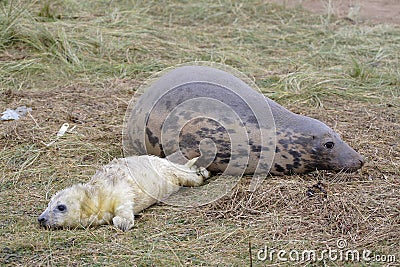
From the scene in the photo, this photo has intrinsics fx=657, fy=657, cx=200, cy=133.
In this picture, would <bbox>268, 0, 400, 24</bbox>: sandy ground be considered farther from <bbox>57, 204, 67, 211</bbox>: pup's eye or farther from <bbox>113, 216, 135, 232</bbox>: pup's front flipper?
<bbox>57, 204, 67, 211</bbox>: pup's eye

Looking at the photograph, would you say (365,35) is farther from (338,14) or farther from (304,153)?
(304,153)

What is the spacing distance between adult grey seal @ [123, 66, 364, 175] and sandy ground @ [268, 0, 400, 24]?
15.6 ft

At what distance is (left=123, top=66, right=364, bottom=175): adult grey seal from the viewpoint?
161 inches

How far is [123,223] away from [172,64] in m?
3.38

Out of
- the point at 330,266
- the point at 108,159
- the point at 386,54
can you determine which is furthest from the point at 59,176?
the point at 386,54

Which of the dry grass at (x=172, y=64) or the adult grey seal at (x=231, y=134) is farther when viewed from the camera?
the adult grey seal at (x=231, y=134)

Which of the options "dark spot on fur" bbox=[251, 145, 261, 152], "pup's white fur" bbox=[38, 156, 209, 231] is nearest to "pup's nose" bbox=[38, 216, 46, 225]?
"pup's white fur" bbox=[38, 156, 209, 231]

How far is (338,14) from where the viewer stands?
8.77 metres

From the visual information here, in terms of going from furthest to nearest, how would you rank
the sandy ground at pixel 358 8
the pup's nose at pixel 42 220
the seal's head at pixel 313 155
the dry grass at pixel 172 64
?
the sandy ground at pixel 358 8, the seal's head at pixel 313 155, the pup's nose at pixel 42 220, the dry grass at pixel 172 64

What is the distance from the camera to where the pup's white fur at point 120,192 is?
3.43 m

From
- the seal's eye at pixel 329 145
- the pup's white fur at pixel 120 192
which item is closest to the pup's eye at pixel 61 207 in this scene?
the pup's white fur at pixel 120 192

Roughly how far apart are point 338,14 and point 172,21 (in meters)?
2.27

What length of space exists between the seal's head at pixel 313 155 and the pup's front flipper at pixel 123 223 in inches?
42.6

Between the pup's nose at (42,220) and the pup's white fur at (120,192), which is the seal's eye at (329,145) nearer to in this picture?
the pup's white fur at (120,192)
